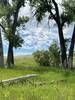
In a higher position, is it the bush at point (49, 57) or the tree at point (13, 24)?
the tree at point (13, 24)

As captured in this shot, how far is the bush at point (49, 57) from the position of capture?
58750 mm

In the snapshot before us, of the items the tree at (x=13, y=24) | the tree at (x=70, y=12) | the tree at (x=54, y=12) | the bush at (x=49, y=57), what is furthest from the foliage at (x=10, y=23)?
the bush at (x=49, y=57)

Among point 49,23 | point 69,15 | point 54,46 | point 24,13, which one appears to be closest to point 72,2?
point 69,15

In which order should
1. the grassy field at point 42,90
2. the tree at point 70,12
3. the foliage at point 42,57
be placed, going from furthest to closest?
the foliage at point 42,57 → the tree at point 70,12 → the grassy field at point 42,90

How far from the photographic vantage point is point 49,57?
60875mm

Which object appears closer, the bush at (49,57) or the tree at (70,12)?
the tree at (70,12)

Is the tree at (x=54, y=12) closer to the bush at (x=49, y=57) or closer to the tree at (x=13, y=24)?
the tree at (x=13, y=24)

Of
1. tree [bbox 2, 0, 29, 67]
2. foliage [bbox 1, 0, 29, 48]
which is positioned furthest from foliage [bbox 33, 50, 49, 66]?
tree [bbox 2, 0, 29, 67]

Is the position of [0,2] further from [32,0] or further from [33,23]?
[33,23]

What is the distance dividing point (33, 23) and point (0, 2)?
9227 mm

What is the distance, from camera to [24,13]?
166ft

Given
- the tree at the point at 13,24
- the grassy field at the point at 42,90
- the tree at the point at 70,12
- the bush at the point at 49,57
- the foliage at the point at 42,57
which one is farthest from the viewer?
the foliage at the point at 42,57

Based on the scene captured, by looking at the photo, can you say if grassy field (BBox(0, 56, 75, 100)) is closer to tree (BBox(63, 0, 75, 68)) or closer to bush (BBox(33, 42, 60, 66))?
tree (BBox(63, 0, 75, 68))

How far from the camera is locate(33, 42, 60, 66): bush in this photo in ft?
193
